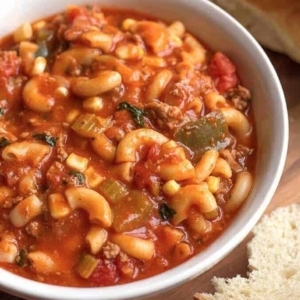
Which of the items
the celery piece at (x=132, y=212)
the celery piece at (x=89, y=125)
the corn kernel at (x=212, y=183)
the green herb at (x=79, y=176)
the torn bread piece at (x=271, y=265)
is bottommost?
the torn bread piece at (x=271, y=265)

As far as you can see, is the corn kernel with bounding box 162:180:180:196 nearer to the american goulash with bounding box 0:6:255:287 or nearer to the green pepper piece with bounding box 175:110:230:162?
the american goulash with bounding box 0:6:255:287

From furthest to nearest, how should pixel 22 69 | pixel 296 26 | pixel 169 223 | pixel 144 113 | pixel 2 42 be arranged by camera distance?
pixel 296 26, pixel 2 42, pixel 22 69, pixel 144 113, pixel 169 223

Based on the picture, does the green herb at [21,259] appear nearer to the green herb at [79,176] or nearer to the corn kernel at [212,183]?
the green herb at [79,176]

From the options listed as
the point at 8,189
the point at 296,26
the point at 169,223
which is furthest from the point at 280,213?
the point at 8,189

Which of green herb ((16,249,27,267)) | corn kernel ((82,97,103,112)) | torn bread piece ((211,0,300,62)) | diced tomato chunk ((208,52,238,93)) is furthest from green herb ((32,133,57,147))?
torn bread piece ((211,0,300,62))

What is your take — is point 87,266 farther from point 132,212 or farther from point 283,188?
point 283,188

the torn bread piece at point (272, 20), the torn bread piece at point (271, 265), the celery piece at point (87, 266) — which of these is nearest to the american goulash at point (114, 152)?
the celery piece at point (87, 266)

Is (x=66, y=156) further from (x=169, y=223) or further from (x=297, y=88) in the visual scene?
(x=297, y=88)
